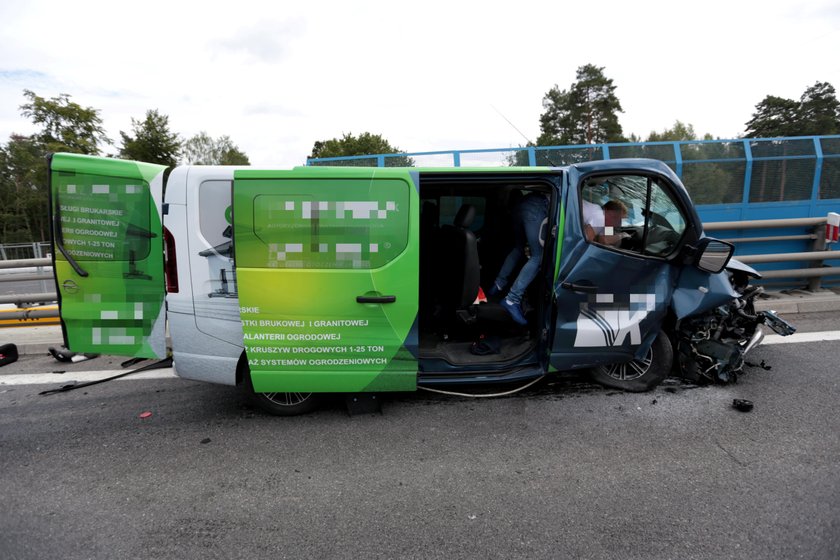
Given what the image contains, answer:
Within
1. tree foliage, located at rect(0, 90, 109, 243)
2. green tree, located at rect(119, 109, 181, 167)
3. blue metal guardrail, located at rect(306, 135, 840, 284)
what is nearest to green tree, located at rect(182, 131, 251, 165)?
tree foliage, located at rect(0, 90, 109, 243)

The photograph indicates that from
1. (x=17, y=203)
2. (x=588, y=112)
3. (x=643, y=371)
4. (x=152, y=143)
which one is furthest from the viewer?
(x=588, y=112)

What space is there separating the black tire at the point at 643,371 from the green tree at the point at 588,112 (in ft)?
145

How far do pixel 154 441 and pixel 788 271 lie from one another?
26.6ft

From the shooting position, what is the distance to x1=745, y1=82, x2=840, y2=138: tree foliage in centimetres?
4544

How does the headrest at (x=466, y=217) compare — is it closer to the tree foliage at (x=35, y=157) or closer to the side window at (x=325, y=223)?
the side window at (x=325, y=223)

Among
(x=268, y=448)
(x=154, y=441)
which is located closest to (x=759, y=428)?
(x=268, y=448)

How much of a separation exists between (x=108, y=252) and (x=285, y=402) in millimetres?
1673

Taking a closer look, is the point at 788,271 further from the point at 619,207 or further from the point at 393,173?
the point at 393,173

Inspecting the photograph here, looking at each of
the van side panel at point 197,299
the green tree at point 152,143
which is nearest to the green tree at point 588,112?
the green tree at point 152,143

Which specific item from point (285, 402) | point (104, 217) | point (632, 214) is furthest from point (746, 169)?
point (104, 217)

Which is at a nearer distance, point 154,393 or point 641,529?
point 641,529

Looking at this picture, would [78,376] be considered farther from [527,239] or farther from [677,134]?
[677,134]

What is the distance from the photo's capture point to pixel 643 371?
3.84 meters

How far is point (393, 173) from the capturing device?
10.2 feet
